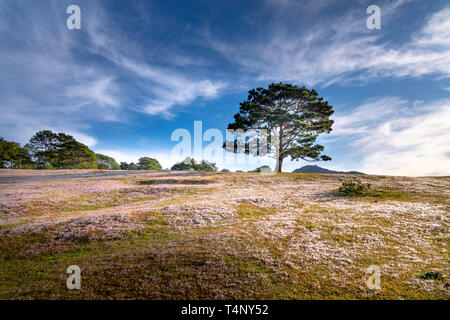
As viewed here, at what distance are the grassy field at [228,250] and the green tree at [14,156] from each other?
89.3 meters

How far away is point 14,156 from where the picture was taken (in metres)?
82.3

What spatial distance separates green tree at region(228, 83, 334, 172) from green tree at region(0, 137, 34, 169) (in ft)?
331

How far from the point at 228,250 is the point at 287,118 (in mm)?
43459

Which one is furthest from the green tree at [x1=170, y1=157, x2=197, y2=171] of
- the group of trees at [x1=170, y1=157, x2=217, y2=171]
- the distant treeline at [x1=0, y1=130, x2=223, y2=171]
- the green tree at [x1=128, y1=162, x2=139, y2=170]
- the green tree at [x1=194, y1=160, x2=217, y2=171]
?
the distant treeline at [x1=0, y1=130, x2=223, y2=171]

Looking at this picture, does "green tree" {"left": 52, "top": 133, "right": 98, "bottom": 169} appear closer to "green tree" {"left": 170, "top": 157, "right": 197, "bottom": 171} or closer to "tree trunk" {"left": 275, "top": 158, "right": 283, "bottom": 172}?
"green tree" {"left": 170, "top": 157, "right": 197, "bottom": 171}

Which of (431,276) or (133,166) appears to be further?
(133,166)

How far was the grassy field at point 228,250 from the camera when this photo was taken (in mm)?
7656

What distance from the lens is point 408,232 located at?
46.7 feet

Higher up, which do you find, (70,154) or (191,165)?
(70,154)

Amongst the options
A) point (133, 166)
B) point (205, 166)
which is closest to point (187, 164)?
point (205, 166)

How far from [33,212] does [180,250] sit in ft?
66.1

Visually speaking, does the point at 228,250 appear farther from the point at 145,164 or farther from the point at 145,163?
the point at 145,163

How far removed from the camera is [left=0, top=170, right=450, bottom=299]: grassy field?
25.1ft
